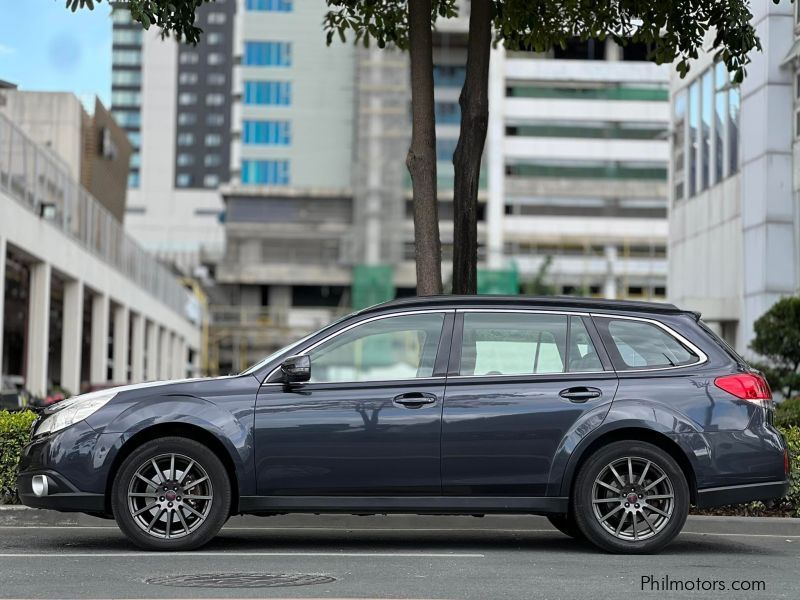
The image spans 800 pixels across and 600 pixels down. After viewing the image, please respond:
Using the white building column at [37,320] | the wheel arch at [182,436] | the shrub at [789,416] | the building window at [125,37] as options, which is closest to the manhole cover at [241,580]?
the wheel arch at [182,436]

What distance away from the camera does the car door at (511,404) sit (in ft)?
29.8

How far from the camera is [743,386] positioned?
931 cm

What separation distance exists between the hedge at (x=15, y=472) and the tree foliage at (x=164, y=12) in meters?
3.49

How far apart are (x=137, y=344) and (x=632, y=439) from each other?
4403cm

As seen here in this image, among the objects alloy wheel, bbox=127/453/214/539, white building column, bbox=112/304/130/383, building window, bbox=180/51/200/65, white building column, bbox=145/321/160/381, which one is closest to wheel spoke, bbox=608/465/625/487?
alloy wheel, bbox=127/453/214/539

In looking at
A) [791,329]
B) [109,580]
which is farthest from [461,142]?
[791,329]

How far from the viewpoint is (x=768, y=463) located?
9.26 meters

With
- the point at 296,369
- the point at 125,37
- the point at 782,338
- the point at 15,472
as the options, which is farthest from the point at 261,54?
the point at 125,37

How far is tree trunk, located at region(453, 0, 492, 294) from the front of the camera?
1348 centimetres

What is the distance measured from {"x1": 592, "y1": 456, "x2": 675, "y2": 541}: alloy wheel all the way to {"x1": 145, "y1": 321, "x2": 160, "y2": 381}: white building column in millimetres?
47569

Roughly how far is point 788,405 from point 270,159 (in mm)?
82860

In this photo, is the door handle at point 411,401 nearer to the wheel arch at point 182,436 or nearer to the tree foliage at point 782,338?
the wheel arch at point 182,436

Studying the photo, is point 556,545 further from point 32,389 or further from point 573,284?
point 573,284

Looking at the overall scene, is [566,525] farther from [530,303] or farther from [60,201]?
[60,201]
